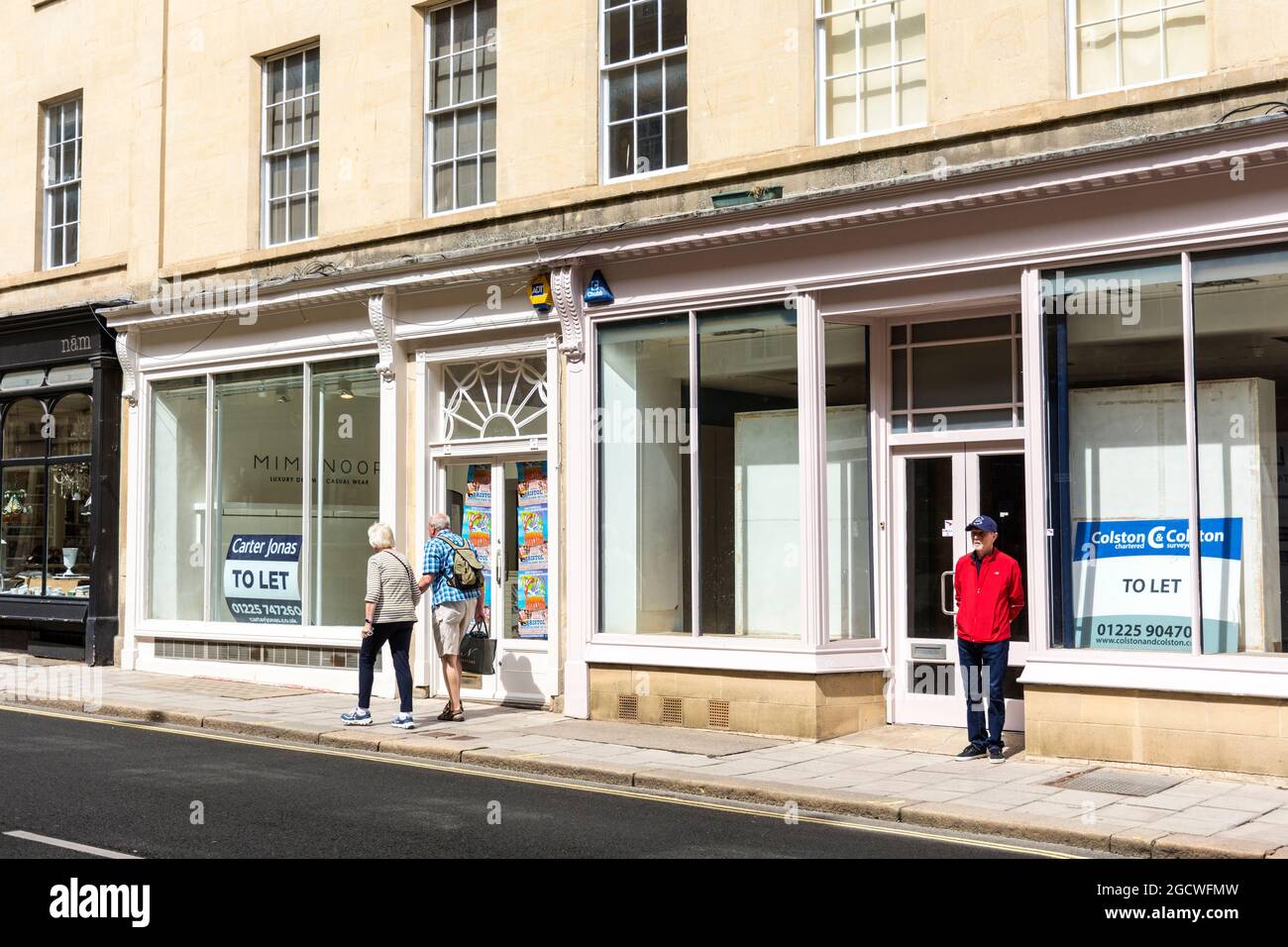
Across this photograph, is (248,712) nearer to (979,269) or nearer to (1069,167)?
Result: (979,269)

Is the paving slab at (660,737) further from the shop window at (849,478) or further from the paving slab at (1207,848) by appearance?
the paving slab at (1207,848)

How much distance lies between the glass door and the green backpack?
1249mm

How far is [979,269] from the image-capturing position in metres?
11.2

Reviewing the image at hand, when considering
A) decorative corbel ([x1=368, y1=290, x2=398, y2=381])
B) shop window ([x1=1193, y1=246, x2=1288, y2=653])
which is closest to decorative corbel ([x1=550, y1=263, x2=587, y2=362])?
decorative corbel ([x1=368, y1=290, x2=398, y2=381])

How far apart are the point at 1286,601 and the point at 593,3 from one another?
852 centimetres

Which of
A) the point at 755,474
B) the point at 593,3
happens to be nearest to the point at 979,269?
the point at 755,474

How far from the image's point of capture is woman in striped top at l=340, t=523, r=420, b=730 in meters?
12.6

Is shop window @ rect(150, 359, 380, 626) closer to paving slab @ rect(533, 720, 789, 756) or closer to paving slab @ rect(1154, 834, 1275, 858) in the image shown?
paving slab @ rect(533, 720, 789, 756)

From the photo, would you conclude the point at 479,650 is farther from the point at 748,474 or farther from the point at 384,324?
the point at 748,474

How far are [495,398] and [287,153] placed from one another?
463 centimetres

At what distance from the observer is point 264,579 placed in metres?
16.6

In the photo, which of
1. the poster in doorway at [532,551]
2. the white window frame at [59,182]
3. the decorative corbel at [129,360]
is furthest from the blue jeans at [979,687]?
the white window frame at [59,182]

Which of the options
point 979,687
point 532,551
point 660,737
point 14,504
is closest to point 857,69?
point 979,687

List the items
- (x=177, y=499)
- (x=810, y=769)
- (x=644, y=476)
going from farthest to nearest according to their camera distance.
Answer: (x=177, y=499) < (x=644, y=476) < (x=810, y=769)
